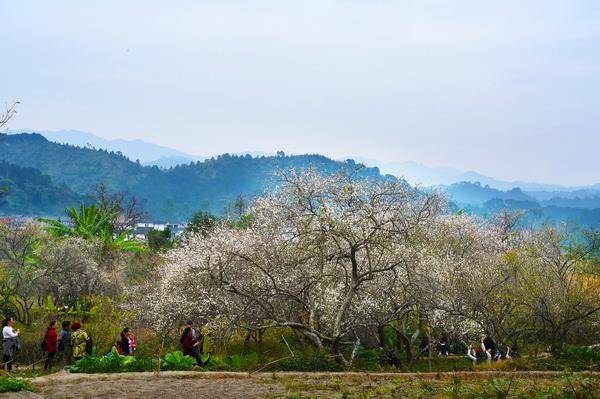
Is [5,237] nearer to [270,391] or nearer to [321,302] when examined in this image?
[321,302]

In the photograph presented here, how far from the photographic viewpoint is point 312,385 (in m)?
12.9

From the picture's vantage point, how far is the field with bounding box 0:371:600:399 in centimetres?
1108

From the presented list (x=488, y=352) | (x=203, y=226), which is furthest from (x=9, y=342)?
(x=203, y=226)

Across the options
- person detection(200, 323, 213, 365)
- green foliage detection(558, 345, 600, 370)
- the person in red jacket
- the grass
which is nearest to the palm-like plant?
person detection(200, 323, 213, 365)

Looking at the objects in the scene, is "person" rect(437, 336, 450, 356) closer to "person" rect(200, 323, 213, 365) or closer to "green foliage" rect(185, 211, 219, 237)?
"person" rect(200, 323, 213, 365)

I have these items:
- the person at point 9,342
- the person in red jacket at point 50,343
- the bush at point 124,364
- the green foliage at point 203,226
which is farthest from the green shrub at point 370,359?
the person at point 9,342

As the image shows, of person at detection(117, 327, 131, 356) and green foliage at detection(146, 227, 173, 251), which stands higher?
green foliage at detection(146, 227, 173, 251)

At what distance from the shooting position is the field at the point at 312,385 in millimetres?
11078

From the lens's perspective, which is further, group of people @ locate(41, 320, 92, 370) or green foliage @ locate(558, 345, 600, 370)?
group of people @ locate(41, 320, 92, 370)

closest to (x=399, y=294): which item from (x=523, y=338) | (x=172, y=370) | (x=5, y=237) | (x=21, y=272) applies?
(x=523, y=338)

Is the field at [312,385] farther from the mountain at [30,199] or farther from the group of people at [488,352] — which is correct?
the mountain at [30,199]

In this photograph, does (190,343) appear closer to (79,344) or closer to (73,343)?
(79,344)

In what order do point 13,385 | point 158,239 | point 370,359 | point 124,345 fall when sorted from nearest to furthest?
point 13,385
point 124,345
point 370,359
point 158,239

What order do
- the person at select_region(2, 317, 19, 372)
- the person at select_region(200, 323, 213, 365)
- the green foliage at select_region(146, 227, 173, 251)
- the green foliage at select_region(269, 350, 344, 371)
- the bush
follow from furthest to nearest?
1. the green foliage at select_region(146, 227, 173, 251)
2. the person at select_region(200, 323, 213, 365)
3. the person at select_region(2, 317, 19, 372)
4. the green foliage at select_region(269, 350, 344, 371)
5. the bush
